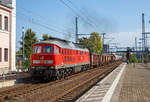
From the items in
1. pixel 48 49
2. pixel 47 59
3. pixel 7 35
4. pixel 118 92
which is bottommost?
pixel 118 92

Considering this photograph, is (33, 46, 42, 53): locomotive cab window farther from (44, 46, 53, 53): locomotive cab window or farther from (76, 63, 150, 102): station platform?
(76, 63, 150, 102): station platform

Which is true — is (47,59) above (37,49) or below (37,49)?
below

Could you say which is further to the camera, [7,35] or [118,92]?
[7,35]

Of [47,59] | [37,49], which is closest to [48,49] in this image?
[47,59]

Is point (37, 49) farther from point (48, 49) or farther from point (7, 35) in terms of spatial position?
point (7, 35)

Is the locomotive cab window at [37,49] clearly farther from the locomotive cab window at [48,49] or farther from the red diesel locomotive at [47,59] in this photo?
the locomotive cab window at [48,49]

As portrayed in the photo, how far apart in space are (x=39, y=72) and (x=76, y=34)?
24.3 meters

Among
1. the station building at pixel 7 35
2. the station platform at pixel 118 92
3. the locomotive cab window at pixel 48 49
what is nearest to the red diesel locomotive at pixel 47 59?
the locomotive cab window at pixel 48 49

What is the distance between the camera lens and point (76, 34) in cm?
4209

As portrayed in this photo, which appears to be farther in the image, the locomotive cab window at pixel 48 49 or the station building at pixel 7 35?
the station building at pixel 7 35

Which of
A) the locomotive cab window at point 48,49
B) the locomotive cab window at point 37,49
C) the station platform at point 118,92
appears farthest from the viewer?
the locomotive cab window at point 37,49

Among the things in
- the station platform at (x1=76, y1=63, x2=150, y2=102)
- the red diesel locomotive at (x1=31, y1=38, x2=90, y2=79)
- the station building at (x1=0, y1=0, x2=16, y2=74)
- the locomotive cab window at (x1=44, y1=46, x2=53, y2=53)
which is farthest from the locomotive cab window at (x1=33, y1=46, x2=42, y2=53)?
the station building at (x1=0, y1=0, x2=16, y2=74)

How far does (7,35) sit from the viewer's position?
28000 mm

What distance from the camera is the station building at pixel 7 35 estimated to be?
26719 millimetres
